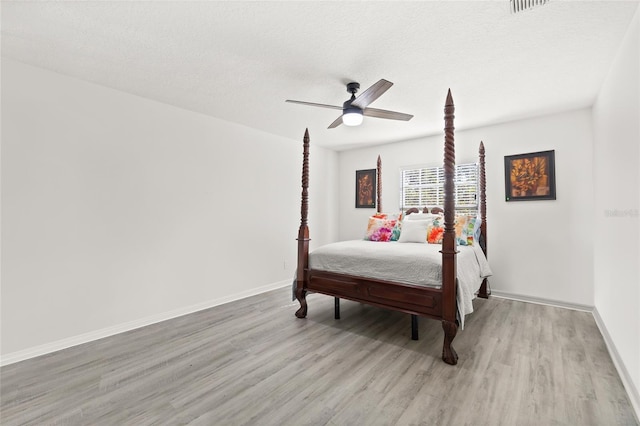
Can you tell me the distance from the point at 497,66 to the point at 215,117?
129 inches

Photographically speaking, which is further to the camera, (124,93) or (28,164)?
(124,93)

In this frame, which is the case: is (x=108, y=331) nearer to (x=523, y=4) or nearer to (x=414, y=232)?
(x=414, y=232)

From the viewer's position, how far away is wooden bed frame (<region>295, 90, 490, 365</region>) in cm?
238

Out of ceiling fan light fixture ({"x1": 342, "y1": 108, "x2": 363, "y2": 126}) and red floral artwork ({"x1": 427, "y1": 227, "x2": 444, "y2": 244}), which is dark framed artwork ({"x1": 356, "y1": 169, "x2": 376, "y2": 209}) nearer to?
red floral artwork ({"x1": 427, "y1": 227, "x2": 444, "y2": 244})

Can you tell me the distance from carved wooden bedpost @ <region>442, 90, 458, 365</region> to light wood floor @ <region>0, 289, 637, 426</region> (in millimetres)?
206

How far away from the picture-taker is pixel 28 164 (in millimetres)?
2543

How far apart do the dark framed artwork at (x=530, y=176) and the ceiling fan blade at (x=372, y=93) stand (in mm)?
2659

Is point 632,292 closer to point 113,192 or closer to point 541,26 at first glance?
point 541,26

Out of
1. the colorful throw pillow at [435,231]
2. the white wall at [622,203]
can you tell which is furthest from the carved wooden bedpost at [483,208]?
the white wall at [622,203]

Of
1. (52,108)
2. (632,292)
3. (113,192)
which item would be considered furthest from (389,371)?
(52,108)

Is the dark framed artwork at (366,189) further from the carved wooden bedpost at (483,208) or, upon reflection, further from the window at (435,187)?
the carved wooden bedpost at (483,208)

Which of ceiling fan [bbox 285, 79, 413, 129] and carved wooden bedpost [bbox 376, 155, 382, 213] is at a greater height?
ceiling fan [bbox 285, 79, 413, 129]

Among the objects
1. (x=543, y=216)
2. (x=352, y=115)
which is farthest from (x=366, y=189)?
(x=352, y=115)

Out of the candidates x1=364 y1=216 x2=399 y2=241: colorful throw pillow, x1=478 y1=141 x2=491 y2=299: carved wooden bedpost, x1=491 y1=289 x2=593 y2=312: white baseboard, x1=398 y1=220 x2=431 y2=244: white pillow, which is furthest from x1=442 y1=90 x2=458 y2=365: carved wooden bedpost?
x1=491 y1=289 x2=593 y2=312: white baseboard
